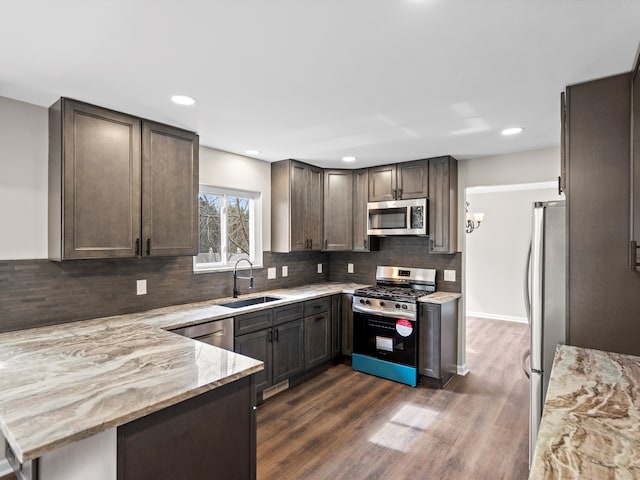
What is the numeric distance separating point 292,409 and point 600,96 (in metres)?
3.05

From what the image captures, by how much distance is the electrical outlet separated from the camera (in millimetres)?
2814

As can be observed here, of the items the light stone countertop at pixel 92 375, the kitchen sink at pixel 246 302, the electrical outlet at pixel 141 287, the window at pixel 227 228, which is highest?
the window at pixel 227 228

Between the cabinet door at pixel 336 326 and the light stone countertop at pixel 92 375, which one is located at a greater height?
the light stone countertop at pixel 92 375

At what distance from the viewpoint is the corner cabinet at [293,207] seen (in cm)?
391

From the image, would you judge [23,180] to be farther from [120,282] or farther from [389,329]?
[389,329]

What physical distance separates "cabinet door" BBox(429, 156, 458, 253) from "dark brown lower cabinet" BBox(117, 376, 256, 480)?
2.71m

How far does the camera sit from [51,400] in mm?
1260

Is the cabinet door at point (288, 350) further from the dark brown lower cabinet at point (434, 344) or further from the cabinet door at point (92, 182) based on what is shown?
the cabinet door at point (92, 182)

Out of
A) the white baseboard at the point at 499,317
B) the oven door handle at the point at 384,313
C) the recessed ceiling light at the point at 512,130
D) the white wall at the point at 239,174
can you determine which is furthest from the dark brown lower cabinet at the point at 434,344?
the white baseboard at the point at 499,317

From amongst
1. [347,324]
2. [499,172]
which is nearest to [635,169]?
[499,172]

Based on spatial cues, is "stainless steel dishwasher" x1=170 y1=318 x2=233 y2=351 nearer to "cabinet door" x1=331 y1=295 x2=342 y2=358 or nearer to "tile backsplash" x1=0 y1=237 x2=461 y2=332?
"tile backsplash" x1=0 y1=237 x2=461 y2=332

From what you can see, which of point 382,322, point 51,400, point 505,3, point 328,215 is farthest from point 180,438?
point 328,215

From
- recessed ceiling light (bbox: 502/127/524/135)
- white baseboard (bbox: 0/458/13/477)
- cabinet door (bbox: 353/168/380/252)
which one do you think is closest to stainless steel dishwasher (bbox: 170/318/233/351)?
white baseboard (bbox: 0/458/13/477)

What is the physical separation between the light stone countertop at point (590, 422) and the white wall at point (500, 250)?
472cm
